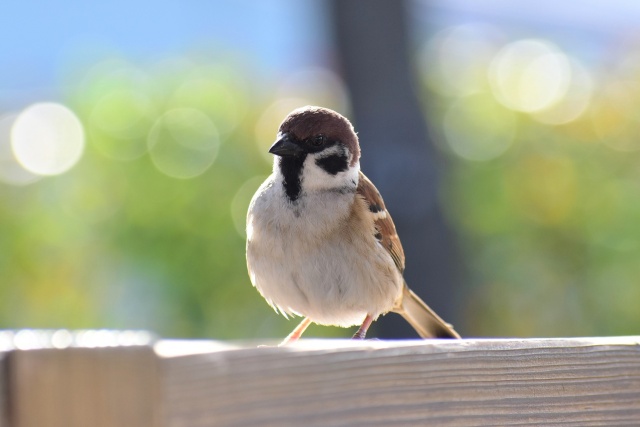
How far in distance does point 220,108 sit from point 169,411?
3.77 m

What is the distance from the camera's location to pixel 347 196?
271 centimetres

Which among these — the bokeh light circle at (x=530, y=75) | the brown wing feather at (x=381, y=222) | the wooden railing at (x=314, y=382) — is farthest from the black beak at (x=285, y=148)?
the bokeh light circle at (x=530, y=75)

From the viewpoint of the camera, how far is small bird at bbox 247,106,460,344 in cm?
254

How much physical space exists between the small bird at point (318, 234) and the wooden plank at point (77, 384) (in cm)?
160

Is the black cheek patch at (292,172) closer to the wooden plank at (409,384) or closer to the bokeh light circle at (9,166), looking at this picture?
the wooden plank at (409,384)

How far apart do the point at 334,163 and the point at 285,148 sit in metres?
0.22

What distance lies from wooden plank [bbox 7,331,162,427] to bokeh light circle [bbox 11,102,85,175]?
3.38 metres

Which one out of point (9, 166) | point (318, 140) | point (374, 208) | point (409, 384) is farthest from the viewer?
point (9, 166)

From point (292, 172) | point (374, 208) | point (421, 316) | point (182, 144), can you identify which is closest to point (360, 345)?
point (292, 172)

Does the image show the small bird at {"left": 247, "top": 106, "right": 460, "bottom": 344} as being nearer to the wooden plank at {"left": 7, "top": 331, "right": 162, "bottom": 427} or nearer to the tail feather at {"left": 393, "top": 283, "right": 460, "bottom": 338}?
the tail feather at {"left": 393, "top": 283, "right": 460, "bottom": 338}

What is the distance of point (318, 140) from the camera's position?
8.67ft

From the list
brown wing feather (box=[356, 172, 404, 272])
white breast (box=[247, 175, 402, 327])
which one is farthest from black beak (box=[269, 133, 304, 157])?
brown wing feather (box=[356, 172, 404, 272])

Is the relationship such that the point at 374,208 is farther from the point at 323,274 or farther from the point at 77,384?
the point at 77,384

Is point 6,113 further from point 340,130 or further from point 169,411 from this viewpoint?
point 169,411
